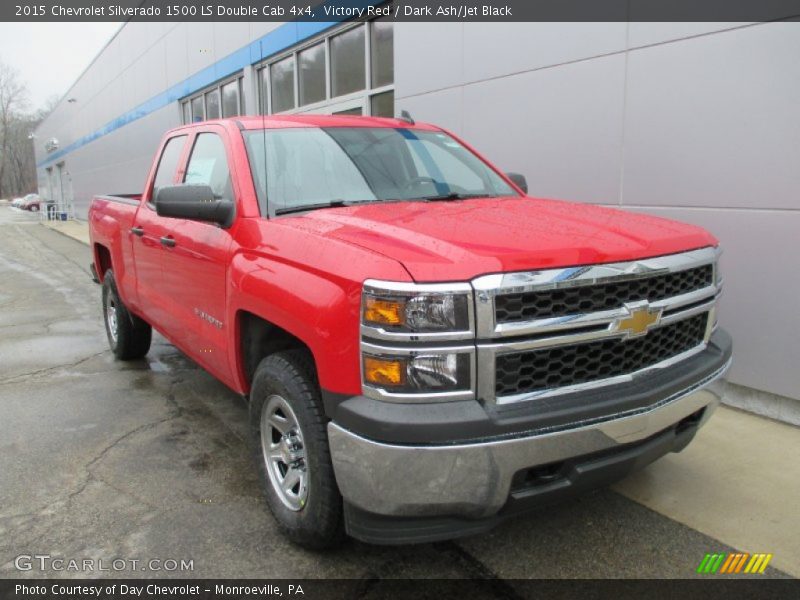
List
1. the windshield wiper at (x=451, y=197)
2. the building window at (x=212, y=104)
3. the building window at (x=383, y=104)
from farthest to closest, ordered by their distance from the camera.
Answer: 1. the building window at (x=212, y=104)
2. the building window at (x=383, y=104)
3. the windshield wiper at (x=451, y=197)

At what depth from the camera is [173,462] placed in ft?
12.6

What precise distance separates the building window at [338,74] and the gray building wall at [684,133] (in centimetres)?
258

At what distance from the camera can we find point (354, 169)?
11.8ft

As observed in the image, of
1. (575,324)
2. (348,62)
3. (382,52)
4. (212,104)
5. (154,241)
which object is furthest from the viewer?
(212,104)

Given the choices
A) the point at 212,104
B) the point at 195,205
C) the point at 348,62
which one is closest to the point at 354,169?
the point at 195,205

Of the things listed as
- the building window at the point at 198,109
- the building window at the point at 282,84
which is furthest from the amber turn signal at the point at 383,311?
the building window at the point at 198,109

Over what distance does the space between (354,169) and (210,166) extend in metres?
0.96

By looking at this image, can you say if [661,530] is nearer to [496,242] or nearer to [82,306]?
[496,242]

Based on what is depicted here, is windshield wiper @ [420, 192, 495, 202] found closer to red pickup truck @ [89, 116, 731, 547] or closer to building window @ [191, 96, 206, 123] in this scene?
red pickup truck @ [89, 116, 731, 547]

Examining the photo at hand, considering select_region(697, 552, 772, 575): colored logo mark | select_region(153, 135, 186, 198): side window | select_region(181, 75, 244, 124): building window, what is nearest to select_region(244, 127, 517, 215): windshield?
select_region(153, 135, 186, 198): side window

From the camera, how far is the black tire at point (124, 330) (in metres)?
5.77

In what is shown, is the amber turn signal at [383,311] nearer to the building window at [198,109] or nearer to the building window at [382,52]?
the building window at [382,52]

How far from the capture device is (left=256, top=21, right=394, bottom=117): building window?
9.16 m

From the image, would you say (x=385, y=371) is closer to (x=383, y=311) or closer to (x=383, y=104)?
(x=383, y=311)
